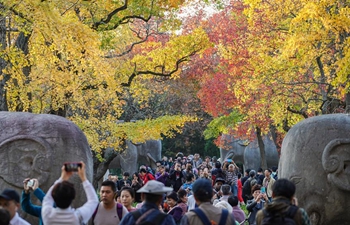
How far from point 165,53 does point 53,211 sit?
14.8m

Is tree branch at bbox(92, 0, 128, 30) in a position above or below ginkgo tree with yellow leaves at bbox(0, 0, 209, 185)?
above

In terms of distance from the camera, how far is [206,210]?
285 inches

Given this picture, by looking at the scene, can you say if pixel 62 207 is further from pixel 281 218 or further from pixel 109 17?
pixel 109 17

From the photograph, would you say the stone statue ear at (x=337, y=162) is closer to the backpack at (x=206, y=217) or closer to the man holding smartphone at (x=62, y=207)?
the backpack at (x=206, y=217)

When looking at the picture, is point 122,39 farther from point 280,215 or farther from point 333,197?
point 280,215

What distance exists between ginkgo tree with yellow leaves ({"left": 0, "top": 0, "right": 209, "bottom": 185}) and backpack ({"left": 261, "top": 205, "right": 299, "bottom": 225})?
8140 millimetres

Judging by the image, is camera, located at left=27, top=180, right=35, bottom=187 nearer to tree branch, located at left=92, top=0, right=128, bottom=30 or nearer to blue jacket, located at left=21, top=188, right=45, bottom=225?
blue jacket, located at left=21, top=188, right=45, bottom=225

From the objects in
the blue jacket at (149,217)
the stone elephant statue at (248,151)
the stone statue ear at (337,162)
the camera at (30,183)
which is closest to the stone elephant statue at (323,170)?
the stone statue ear at (337,162)

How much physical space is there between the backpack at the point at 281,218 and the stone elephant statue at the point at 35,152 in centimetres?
380

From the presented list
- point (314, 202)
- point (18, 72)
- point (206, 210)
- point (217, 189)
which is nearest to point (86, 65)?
point (18, 72)

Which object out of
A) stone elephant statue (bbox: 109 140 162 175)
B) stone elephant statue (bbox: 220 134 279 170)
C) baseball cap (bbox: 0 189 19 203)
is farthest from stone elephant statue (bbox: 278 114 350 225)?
stone elephant statue (bbox: 220 134 279 170)

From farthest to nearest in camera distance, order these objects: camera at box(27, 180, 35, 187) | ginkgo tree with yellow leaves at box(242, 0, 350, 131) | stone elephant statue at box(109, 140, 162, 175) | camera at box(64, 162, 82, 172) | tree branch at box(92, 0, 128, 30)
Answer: stone elephant statue at box(109, 140, 162, 175)
tree branch at box(92, 0, 128, 30)
ginkgo tree with yellow leaves at box(242, 0, 350, 131)
camera at box(27, 180, 35, 187)
camera at box(64, 162, 82, 172)

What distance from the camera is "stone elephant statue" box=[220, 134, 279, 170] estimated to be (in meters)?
35.8

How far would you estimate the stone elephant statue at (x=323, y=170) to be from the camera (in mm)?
10305
